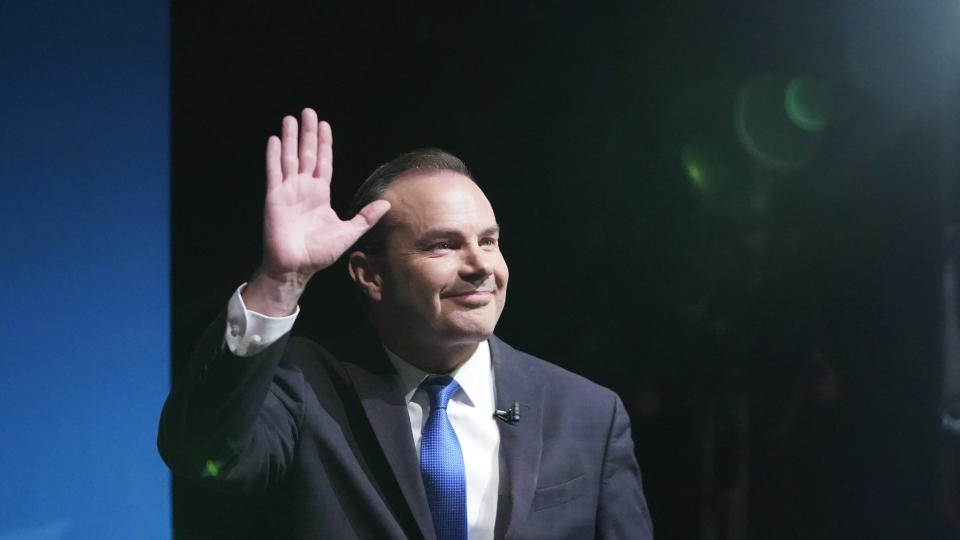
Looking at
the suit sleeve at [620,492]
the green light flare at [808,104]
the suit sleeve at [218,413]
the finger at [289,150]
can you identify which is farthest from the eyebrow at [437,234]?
the green light flare at [808,104]

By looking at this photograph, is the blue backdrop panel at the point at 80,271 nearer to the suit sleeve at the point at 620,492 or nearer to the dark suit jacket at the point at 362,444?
the dark suit jacket at the point at 362,444

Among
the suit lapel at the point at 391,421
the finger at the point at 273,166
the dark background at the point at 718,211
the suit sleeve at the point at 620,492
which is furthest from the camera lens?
the dark background at the point at 718,211

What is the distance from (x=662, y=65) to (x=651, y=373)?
2.78 feet

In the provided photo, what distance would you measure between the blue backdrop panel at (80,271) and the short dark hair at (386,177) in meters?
0.52

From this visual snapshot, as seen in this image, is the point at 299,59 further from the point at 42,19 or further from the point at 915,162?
the point at 915,162

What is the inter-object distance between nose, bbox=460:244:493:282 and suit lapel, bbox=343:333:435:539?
255 mm

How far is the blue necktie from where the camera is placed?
1.85 m

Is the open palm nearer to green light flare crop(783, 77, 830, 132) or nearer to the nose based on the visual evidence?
the nose

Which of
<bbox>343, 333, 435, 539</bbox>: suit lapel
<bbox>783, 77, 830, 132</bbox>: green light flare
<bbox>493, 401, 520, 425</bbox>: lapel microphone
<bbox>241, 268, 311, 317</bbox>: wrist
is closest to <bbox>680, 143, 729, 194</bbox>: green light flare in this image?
<bbox>783, 77, 830, 132</bbox>: green light flare

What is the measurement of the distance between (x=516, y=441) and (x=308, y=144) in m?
0.73

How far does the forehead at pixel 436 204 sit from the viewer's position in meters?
1.90

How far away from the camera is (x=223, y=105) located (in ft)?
7.57

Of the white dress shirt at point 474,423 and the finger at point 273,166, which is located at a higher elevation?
the finger at point 273,166

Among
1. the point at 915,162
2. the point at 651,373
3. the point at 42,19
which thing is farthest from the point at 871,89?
the point at 42,19
